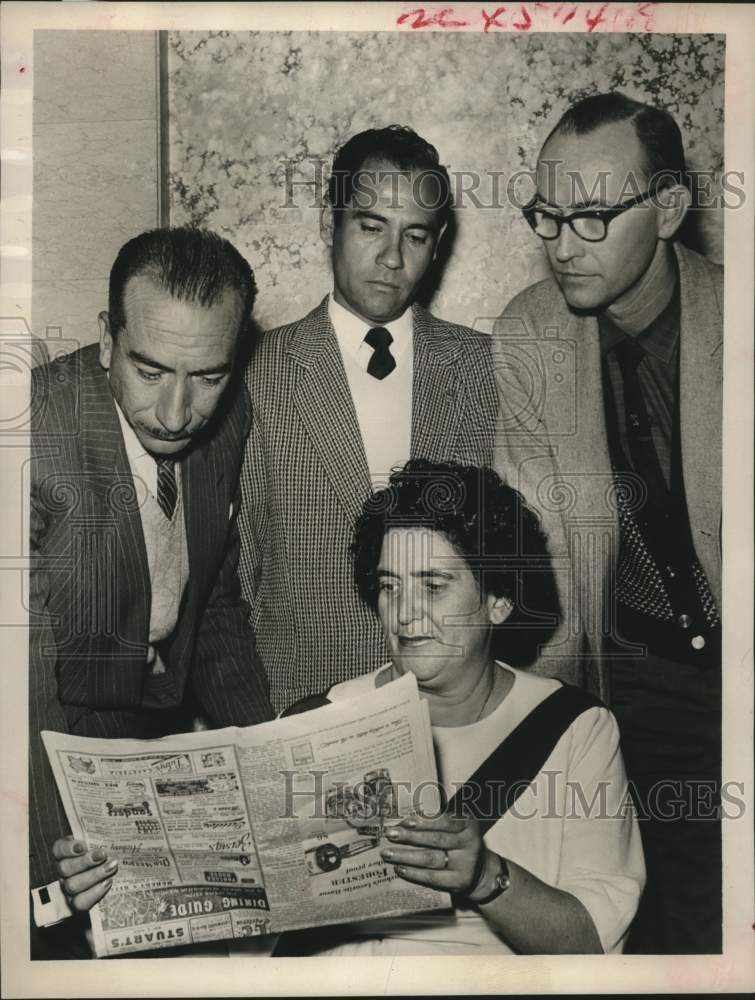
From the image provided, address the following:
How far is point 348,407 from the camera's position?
196 centimetres

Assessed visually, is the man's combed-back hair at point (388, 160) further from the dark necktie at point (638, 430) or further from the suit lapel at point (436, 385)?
the dark necktie at point (638, 430)

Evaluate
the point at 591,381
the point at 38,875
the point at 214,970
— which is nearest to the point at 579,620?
the point at 591,381

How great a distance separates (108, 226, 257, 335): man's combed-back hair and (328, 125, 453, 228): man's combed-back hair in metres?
0.20

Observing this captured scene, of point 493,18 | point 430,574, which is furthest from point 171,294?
point 493,18

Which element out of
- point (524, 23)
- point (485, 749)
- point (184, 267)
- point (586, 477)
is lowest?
point (485, 749)

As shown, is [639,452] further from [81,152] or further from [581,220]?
[81,152]

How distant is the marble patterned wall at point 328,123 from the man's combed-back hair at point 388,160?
0.06 ft

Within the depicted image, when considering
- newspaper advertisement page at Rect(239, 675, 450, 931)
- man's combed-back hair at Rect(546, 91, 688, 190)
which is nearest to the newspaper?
newspaper advertisement page at Rect(239, 675, 450, 931)

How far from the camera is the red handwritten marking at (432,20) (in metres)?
1.99

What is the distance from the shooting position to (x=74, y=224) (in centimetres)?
195

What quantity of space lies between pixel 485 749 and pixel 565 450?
1.78 ft

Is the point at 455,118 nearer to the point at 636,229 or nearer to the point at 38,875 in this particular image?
the point at 636,229

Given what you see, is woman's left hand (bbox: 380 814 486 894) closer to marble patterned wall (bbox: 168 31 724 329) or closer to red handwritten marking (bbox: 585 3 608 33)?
marble patterned wall (bbox: 168 31 724 329)

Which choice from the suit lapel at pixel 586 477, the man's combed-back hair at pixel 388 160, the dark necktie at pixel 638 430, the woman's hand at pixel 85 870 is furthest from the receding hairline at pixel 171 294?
the woman's hand at pixel 85 870
